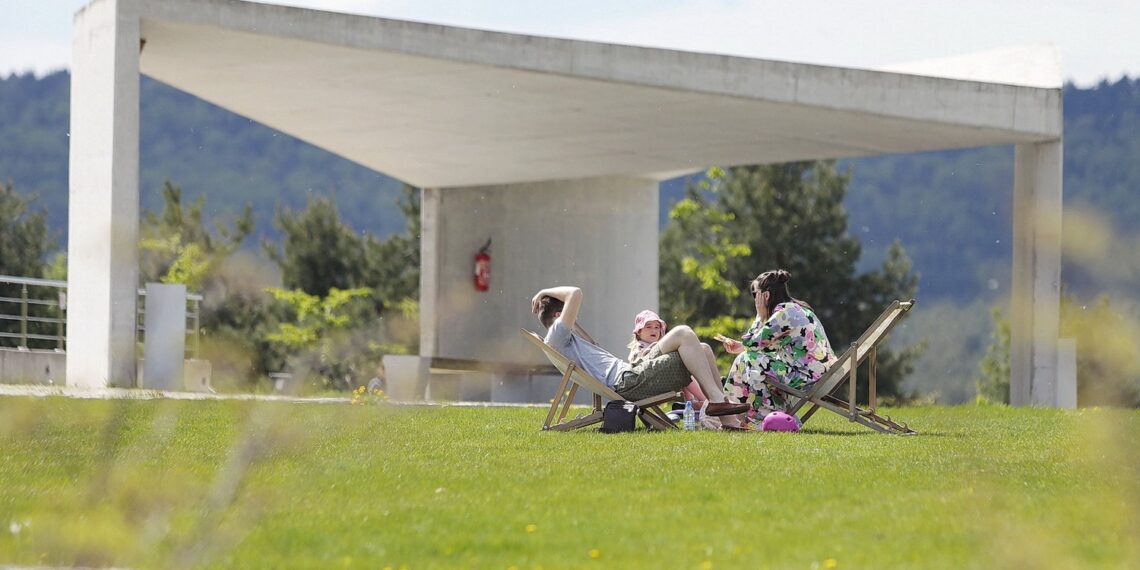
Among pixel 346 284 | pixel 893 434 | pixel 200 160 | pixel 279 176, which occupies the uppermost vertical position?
pixel 200 160

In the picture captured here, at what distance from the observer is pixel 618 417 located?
25.3ft

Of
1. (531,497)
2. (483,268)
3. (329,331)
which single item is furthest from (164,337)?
(329,331)

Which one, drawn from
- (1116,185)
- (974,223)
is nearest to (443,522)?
(1116,185)

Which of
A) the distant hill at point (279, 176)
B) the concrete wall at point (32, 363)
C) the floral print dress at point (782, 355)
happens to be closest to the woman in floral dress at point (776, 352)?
the floral print dress at point (782, 355)

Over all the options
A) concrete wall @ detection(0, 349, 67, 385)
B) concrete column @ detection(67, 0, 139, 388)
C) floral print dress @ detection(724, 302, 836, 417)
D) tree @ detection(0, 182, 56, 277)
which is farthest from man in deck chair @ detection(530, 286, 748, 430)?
tree @ detection(0, 182, 56, 277)

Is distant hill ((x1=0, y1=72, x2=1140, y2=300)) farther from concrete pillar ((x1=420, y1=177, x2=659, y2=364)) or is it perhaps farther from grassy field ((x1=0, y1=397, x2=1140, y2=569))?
grassy field ((x1=0, y1=397, x2=1140, y2=569))

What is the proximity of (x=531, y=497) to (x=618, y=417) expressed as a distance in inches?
116

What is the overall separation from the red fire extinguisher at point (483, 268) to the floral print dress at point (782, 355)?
11837mm

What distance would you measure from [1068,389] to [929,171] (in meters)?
42.3

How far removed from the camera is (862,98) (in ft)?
42.8

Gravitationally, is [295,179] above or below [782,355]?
above

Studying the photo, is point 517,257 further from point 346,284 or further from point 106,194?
point 346,284

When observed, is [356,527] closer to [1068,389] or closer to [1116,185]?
[1116,185]

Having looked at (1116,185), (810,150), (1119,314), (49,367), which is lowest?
(49,367)
